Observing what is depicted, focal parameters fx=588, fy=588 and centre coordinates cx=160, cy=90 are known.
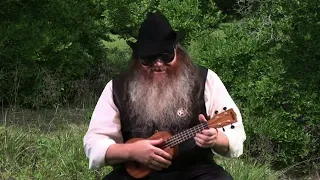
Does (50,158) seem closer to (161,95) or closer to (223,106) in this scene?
(161,95)

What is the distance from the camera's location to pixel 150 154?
9.51ft

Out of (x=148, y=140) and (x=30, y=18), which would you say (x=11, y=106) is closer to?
(x=30, y=18)

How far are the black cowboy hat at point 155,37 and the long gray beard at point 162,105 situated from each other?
16 cm

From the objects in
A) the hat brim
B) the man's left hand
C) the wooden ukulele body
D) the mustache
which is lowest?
the wooden ukulele body

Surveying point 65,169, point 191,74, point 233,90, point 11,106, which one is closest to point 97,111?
point 191,74

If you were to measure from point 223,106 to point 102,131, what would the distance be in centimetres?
65

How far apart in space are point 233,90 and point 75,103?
6.81 feet

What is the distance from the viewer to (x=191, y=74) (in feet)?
10.3

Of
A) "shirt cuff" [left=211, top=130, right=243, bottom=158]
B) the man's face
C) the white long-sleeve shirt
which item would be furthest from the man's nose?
"shirt cuff" [left=211, top=130, right=243, bottom=158]

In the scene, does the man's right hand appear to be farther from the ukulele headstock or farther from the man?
the ukulele headstock

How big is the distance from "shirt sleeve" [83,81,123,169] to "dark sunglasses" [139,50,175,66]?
270 mm

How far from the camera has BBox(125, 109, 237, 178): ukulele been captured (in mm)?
2912

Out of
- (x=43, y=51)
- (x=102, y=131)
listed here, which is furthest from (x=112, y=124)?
(x=43, y=51)

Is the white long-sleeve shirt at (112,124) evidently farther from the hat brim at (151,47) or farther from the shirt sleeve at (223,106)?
the hat brim at (151,47)
